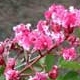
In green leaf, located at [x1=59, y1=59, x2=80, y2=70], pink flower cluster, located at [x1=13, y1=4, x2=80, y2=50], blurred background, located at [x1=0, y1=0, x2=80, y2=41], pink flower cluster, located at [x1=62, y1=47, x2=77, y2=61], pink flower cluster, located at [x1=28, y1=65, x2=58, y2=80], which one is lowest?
pink flower cluster, located at [x1=28, y1=65, x2=58, y2=80]

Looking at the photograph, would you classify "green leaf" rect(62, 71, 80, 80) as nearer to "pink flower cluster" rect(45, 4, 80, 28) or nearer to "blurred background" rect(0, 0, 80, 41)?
"pink flower cluster" rect(45, 4, 80, 28)

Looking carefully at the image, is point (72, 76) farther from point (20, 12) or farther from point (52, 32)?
A: point (20, 12)

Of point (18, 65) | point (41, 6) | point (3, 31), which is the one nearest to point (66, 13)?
point (18, 65)

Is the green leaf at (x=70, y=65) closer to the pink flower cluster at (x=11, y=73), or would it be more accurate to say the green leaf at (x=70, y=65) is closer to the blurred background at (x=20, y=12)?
the pink flower cluster at (x=11, y=73)

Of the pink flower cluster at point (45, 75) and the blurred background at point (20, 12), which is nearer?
the pink flower cluster at point (45, 75)

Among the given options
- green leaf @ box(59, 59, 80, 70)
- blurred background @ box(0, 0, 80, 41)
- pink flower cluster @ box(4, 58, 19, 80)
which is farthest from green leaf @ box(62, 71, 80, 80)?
blurred background @ box(0, 0, 80, 41)

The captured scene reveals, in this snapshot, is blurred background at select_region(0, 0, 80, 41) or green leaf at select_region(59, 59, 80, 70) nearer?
green leaf at select_region(59, 59, 80, 70)

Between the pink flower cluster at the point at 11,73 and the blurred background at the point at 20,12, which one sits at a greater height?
the blurred background at the point at 20,12

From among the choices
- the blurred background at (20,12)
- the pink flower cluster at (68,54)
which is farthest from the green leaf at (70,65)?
the blurred background at (20,12)

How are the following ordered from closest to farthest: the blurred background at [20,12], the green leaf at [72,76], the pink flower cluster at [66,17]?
the pink flower cluster at [66,17], the green leaf at [72,76], the blurred background at [20,12]
